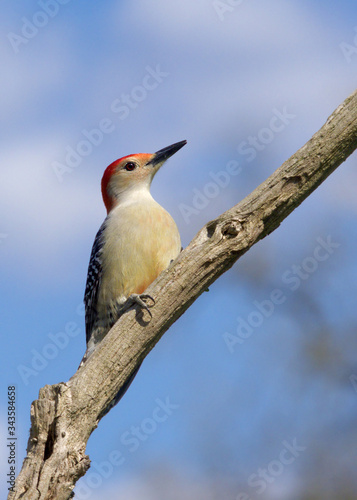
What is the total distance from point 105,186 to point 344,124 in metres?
3.90

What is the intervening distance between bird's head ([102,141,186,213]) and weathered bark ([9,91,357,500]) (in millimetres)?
3064

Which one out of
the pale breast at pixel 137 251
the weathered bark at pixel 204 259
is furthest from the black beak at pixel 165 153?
the weathered bark at pixel 204 259

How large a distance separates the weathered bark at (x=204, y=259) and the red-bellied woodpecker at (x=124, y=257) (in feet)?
5.10

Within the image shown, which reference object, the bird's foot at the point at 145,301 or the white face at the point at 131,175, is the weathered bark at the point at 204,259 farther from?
the white face at the point at 131,175

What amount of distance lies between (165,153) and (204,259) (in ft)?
10.8

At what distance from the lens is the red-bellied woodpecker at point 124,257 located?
21.7ft

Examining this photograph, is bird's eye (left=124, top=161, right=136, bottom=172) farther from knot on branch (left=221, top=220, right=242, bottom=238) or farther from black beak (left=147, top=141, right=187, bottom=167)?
knot on branch (left=221, top=220, right=242, bottom=238)

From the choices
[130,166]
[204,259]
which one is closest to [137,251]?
[130,166]

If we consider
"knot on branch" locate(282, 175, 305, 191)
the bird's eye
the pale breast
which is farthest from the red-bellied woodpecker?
"knot on branch" locate(282, 175, 305, 191)

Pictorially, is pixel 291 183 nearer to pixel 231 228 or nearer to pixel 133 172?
pixel 231 228

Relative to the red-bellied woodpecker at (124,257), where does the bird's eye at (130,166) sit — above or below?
above

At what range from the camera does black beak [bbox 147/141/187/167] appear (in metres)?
7.67

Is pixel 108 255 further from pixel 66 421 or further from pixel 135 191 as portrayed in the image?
pixel 66 421

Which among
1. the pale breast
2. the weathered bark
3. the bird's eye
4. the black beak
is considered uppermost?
the bird's eye
